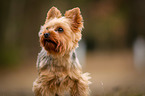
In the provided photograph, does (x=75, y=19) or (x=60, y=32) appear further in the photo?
(x=75, y=19)

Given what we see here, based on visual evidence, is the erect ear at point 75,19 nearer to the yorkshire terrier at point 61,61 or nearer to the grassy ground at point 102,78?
the yorkshire terrier at point 61,61

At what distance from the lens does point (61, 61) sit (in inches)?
255

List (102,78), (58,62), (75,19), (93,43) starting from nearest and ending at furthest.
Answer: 1. (58,62)
2. (75,19)
3. (102,78)
4. (93,43)

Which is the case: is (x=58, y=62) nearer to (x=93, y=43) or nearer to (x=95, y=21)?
(x=93, y=43)

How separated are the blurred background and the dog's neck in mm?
1753

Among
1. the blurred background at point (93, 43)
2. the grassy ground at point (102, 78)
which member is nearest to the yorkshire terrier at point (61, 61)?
the grassy ground at point (102, 78)

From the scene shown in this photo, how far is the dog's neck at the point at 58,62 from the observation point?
6.45 metres

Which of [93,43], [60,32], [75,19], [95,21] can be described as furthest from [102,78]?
[95,21]

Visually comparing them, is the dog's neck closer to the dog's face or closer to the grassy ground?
the dog's face

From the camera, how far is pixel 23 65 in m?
23.3

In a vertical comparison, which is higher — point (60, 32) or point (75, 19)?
point (75, 19)

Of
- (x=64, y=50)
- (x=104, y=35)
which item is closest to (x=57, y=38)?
(x=64, y=50)

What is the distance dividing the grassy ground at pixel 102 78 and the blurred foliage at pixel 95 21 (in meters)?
2.10

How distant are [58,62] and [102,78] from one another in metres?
10.6
